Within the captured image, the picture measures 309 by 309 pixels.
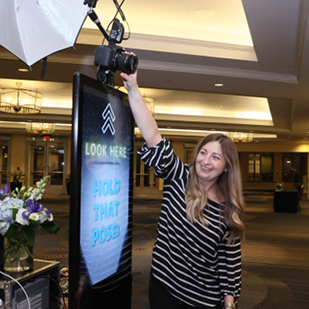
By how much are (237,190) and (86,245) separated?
0.76m

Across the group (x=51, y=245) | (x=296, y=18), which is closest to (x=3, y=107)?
(x=51, y=245)

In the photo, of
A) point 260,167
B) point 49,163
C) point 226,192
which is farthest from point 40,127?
point 260,167

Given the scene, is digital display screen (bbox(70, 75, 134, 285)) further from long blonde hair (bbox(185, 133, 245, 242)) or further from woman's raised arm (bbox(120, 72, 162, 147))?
long blonde hair (bbox(185, 133, 245, 242))

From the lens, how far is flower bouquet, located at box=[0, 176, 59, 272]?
5.56ft

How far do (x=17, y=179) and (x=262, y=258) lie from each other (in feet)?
37.9

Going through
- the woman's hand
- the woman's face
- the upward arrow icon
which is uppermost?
the woman's hand

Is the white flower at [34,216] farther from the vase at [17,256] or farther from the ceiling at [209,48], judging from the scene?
the ceiling at [209,48]

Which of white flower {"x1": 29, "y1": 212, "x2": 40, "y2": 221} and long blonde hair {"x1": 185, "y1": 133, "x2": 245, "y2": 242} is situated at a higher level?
long blonde hair {"x1": 185, "y1": 133, "x2": 245, "y2": 242}

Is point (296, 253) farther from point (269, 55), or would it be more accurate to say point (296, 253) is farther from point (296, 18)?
point (296, 18)

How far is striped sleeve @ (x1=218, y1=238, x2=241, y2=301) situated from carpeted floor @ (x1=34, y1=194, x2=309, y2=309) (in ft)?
7.17

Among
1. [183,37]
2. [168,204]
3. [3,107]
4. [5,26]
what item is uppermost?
[183,37]

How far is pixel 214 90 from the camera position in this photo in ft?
20.9

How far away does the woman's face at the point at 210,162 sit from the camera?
1.60 meters

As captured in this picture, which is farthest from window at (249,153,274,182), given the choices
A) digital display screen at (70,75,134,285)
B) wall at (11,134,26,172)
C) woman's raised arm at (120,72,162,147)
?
woman's raised arm at (120,72,162,147)
